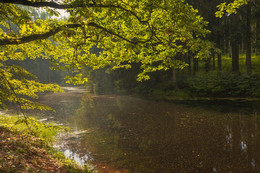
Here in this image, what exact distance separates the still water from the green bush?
21.3 ft

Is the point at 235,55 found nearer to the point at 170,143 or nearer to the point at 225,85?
the point at 225,85

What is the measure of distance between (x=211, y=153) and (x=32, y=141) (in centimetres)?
825

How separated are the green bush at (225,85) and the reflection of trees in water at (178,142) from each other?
28.2 ft

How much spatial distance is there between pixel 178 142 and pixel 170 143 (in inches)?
18.9

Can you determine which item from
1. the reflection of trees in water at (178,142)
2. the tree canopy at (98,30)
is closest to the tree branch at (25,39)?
the tree canopy at (98,30)

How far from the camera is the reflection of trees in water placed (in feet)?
25.5

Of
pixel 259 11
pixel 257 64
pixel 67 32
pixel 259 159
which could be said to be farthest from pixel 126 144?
pixel 257 64

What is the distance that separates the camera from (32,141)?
27.4 ft

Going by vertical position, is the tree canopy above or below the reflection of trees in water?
above

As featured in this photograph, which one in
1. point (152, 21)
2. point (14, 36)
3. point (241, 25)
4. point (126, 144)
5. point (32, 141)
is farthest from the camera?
point (241, 25)

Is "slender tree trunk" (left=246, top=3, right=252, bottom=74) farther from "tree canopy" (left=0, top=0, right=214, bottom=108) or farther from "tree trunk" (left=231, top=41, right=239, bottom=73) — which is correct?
"tree canopy" (left=0, top=0, right=214, bottom=108)

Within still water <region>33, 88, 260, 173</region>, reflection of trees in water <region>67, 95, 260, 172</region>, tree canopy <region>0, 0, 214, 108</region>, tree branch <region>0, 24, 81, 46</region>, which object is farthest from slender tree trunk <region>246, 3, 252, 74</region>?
tree branch <region>0, 24, 81, 46</region>

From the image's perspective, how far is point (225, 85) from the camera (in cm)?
2331

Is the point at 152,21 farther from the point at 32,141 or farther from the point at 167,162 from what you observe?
the point at 32,141
